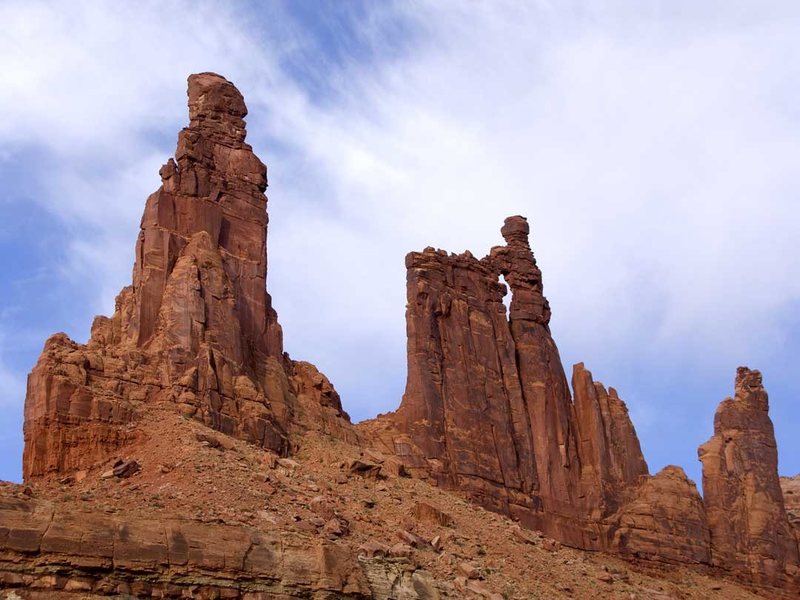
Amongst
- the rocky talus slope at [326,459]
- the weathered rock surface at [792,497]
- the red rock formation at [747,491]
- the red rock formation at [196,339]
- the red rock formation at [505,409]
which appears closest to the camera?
the rocky talus slope at [326,459]

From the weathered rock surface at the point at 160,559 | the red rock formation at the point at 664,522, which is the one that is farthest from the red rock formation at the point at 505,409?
the weathered rock surface at the point at 160,559

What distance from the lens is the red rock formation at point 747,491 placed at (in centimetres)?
7700

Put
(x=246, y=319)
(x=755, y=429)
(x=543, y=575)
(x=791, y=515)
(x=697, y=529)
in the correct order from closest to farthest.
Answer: (x=543, y=575) → (x=246, y=319) → (x=697, y=529) → (x=755, y=429) → (x=791, y=515)

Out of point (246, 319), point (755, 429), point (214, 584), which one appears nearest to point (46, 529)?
point (214, 584)

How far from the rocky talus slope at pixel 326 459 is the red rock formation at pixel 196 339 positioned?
0.08 metres

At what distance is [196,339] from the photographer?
58500 millimetres

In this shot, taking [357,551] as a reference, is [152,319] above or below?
above

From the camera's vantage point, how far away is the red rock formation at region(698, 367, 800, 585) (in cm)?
7700

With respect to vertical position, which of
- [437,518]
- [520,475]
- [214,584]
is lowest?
[214,584]

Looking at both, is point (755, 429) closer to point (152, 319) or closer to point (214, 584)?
point (152, 319)

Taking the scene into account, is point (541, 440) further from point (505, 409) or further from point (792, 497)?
point (792, 497)

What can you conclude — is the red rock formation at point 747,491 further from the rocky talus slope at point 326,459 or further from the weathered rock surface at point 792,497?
the weathered rock surface at point 792,497

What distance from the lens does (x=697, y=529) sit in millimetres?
75250

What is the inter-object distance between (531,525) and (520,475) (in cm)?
244
